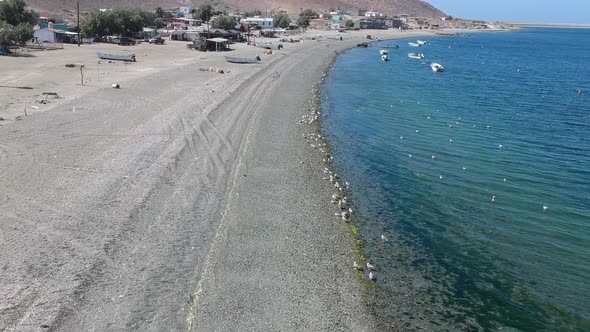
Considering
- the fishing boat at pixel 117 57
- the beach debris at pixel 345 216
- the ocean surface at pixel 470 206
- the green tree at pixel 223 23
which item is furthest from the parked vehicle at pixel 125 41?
the beach debris at pixel 345 216

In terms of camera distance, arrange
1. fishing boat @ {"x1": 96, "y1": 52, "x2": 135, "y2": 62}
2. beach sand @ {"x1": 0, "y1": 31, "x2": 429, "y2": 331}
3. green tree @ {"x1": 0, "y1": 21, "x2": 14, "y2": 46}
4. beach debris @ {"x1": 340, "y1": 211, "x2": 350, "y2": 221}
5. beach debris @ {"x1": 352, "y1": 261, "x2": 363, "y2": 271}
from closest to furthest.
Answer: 1. beach sand @ {"x1": 0, "y1": 31, "x2": 429, "y2": 331}
2. beach debris @ {"x1": 352, "y1": 261, "x2": 363, "y2": 271}
3. beach debris @ {"x1": 340, "y1": 211, "x2": 350, "y2": 221}
4. green tree @ {"x1": 0, "y1": 21, "x2": 14, "y2": 46}
5. fishing boat @ {"x1": 96, "y1": 52, "x2": 135, "y2": 62}

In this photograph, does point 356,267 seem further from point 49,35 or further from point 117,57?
point 49,35

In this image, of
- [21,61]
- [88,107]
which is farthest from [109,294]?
[21,61]

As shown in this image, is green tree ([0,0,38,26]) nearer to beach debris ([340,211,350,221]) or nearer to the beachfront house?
beach debris ([340,211,350,221])

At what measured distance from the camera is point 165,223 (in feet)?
58.3

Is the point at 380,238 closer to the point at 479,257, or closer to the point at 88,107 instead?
the point at 479,257

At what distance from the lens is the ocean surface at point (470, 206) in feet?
A: 48.6

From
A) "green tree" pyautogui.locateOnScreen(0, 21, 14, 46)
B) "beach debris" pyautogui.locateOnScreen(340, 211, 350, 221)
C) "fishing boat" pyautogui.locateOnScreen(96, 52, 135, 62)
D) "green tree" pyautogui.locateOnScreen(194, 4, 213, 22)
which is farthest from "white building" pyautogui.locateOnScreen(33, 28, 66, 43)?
"beach debris" pyautogui.locateOnScreen(340, 211, 350, 221)

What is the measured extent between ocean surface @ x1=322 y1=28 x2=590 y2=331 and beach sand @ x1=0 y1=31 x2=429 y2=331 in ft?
6.25

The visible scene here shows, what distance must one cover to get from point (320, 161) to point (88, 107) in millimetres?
17316

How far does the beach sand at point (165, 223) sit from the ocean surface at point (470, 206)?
6.25ft

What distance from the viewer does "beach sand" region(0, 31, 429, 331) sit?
13070mm

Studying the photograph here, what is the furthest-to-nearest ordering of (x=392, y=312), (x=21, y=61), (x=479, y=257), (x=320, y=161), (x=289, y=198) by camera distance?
(x=21, y=61) → (x=320, y=161) → (x=289, y=198) → (x=479, y=257) → (x=392, y=312)

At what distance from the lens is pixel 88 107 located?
3419cm
